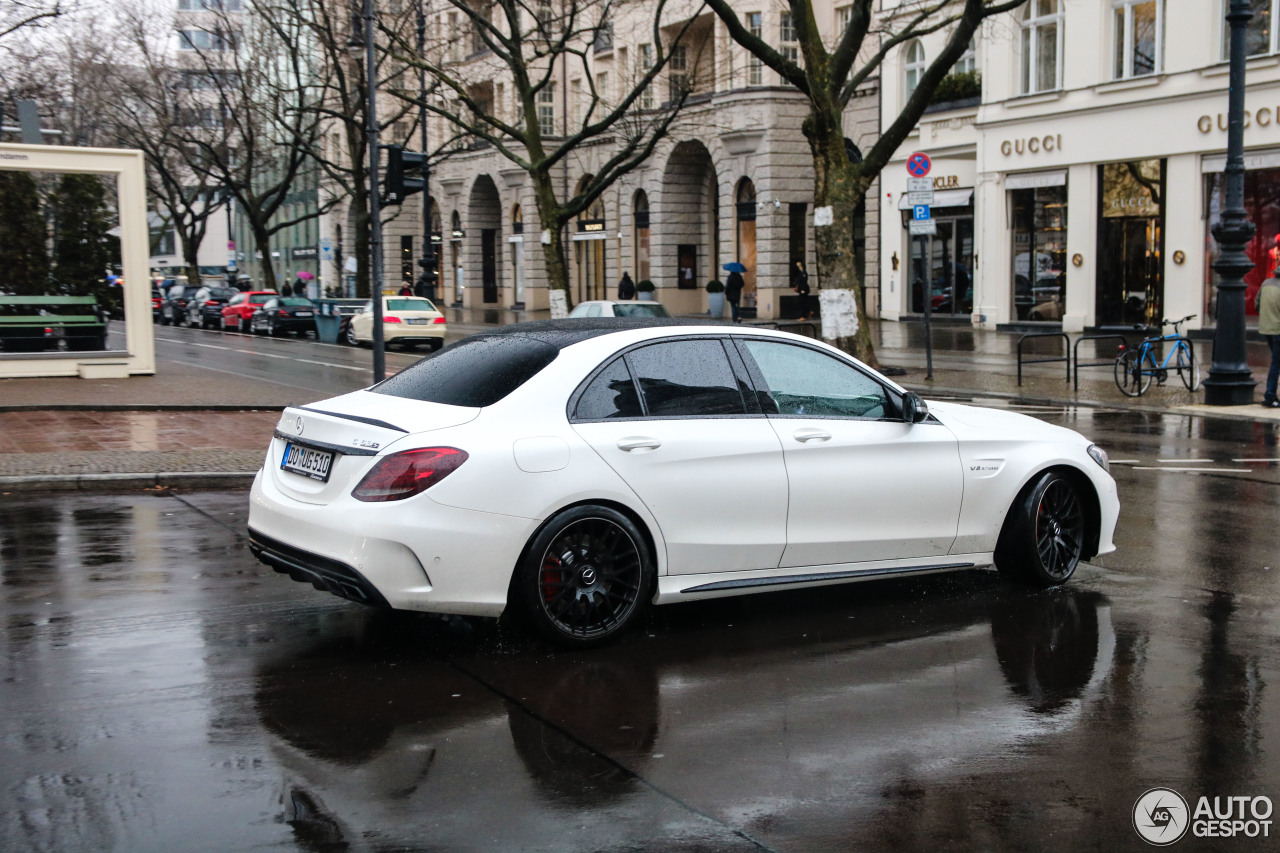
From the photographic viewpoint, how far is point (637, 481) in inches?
241

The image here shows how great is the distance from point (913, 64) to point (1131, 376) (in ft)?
74.4

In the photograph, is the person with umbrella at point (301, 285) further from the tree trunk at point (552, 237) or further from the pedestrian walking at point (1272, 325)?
the pedestrian walking at point (1272, 325)

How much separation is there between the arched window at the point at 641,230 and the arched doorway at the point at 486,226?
12.8 m

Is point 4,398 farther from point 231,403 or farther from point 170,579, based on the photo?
point 170,579

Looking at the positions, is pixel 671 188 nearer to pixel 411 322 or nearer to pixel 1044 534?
pixel 411 322

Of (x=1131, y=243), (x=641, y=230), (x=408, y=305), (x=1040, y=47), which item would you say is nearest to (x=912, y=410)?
(x=1131, y=243)

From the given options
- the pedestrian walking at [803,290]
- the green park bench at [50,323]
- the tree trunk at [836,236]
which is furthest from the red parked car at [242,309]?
the tree trunk at [836,236]

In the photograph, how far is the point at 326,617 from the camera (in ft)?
Result: 22.0

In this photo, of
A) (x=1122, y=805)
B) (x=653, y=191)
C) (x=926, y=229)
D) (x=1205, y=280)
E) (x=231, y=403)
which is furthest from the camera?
(x=653, y=191)

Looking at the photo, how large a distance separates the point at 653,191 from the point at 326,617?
44.9m

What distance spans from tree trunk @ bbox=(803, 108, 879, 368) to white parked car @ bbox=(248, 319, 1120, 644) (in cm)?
1478

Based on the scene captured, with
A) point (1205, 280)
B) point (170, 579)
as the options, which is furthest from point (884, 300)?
point (170, 579)

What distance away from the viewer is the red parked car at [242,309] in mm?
46188

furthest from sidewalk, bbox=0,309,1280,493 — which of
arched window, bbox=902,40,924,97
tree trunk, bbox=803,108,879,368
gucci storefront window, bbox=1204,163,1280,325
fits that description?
arched window, bbox=902,40,924,97
